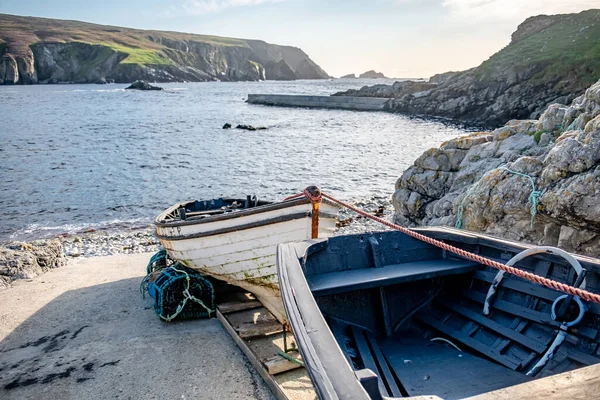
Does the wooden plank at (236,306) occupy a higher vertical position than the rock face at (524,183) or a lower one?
lower

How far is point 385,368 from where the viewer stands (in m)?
4.24

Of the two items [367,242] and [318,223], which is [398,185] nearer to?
[318,223]

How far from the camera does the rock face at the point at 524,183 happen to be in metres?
7.36

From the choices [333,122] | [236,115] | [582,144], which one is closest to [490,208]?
[582,144]

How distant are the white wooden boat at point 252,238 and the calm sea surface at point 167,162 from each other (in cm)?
926

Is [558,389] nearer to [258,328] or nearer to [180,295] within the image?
[258,328]

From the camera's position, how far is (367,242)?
18.8ft

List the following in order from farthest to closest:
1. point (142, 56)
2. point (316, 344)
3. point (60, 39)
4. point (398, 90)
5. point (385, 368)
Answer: point (142, 56), point (60, 39), point (398, 90), point (385, 368), point (316, 344)

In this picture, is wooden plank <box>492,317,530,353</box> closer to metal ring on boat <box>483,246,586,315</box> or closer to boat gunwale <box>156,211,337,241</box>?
metal ring on boat <box>483,246,586,315</box>

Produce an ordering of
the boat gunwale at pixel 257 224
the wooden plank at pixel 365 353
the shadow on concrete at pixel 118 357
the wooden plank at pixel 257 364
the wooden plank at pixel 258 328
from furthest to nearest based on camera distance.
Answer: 1. the boat gunwale at pixel 257 224
2. the wooden plank at pixel 258 328
3. the shadow on concrete at pixel 118 357
4. the wooden plank at pixel 257 364
5. the wooden plank at pixel 365 353

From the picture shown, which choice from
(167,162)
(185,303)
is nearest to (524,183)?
(185,303)

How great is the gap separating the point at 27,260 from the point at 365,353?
9687 millimetres

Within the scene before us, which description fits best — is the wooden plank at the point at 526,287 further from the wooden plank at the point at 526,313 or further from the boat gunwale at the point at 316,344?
the boat gunwale at the point at 316,344

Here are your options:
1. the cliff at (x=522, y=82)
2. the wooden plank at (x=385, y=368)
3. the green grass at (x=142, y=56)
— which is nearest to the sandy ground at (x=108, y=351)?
the wooden plank at (x=385, y=368)
